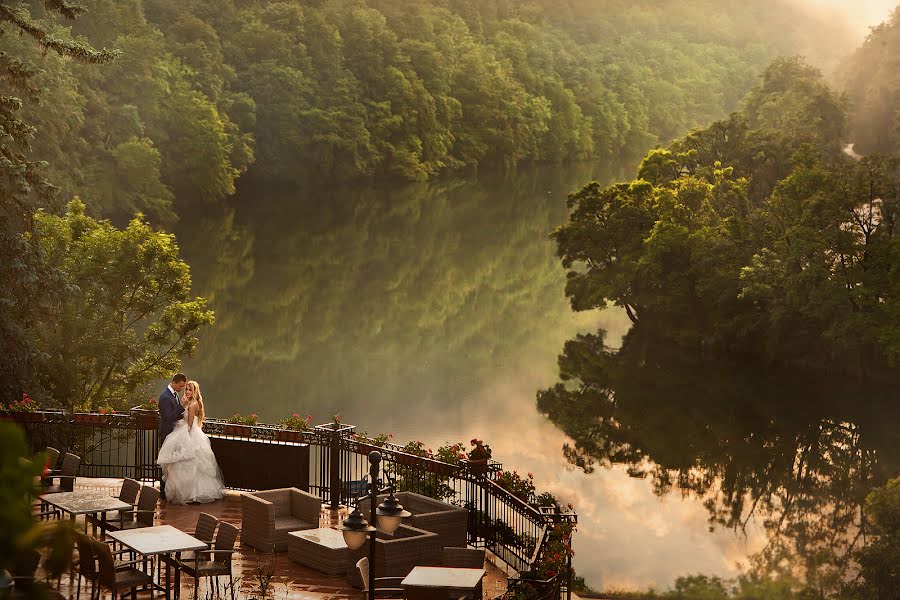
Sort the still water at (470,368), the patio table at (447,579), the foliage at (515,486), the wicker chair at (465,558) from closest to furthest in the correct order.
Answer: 1. the patio table at (447,579)
2. the wicker chair at (465,558)
3. the foliage at (515,486)
4. the still water at (470,368)

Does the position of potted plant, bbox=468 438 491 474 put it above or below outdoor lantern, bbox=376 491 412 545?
above

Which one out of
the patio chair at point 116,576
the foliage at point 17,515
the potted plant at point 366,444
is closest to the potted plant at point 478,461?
the potted plant at point 366,444

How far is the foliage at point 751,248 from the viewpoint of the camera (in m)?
42.9

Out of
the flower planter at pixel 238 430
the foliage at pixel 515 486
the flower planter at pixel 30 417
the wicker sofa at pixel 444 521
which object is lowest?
the wicker sofa at pixel 444 521

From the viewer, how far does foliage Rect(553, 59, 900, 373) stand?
42938mm

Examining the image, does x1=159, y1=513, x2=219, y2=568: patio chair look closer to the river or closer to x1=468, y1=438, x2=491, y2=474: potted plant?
x1=468, y1=438, x2=491, y2=474: potted plant

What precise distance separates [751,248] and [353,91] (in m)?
68.2

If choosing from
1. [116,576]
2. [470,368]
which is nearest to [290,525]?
[116,576]

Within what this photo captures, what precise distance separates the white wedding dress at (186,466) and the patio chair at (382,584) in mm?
4752

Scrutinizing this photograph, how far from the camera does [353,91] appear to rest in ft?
366

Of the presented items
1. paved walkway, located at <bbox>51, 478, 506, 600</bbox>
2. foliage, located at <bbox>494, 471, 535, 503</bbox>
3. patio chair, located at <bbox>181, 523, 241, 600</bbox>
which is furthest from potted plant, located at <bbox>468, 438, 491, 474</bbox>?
patio chair, located at <bbox>181, 523, 241, 600</bbox>

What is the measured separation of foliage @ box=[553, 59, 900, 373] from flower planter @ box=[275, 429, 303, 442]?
2754 centimetres

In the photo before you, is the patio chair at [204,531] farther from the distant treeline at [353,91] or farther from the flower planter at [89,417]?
the distant treeline at [353,91]

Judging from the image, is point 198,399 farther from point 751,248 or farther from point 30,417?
point 751,248
